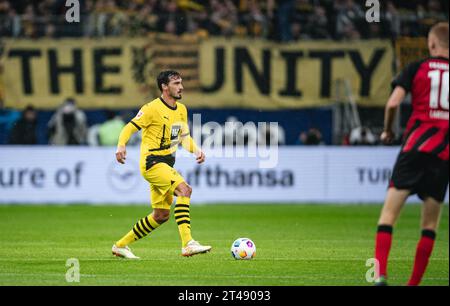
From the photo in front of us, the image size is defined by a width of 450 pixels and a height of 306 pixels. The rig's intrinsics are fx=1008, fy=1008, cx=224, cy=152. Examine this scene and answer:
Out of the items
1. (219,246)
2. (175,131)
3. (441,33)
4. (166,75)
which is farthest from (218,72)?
(441,33)

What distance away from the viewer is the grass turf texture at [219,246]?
35.0ft

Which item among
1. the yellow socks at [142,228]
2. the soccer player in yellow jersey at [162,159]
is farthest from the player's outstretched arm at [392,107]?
the yellow socks at [142,228]

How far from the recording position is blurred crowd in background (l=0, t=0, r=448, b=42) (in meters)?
25.4

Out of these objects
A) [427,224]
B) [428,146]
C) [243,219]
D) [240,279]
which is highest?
[428,146]

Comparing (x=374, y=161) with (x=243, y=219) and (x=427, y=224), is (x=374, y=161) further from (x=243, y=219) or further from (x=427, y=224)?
(x=427, y=224)

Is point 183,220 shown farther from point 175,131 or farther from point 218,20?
point 218,20

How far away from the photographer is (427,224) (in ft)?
30.7

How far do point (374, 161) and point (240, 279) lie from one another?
1419 cm

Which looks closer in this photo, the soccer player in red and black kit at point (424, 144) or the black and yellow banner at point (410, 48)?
the soccer player in red and black kit at point (424, 144)

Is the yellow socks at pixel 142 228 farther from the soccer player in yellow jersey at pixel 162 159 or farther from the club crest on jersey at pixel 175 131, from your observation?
the club crest on jersey at pixel 175 131

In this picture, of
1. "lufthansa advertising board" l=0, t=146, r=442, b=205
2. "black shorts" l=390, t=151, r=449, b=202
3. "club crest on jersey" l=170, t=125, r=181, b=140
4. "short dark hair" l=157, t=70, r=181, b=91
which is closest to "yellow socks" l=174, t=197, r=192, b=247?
"club crest on jersey" l=170, t=125, r=181, b=140

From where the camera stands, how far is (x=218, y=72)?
25.9m
